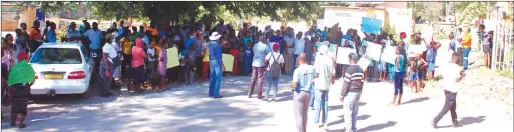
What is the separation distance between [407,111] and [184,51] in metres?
5.78

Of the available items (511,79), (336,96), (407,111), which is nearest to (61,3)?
(336,96)

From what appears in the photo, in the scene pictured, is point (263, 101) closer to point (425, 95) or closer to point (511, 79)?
point (425, 95)

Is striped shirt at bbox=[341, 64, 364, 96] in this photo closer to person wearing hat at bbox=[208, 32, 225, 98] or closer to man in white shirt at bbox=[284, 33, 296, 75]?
person wearing hat at bbox=[208, 32, 225, 98]

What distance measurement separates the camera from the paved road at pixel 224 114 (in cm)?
946

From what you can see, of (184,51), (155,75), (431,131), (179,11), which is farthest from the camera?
(179,11)

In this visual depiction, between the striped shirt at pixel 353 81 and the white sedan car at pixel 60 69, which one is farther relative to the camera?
the white sedan car at pixel 60 69

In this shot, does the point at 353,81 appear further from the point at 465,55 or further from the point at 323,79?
the point at 465,55

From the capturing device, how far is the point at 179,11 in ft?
57.0

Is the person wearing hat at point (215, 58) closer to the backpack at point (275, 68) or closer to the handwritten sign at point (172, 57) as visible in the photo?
the backpack at point (275, 68)

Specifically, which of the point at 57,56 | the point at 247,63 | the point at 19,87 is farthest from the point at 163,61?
the point at 19,87

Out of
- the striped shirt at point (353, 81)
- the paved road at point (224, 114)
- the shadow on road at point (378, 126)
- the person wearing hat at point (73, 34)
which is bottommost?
the shadow on road at point (378, 126)

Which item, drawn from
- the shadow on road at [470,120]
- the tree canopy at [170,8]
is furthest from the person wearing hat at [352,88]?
the tree canopy at [170,8]

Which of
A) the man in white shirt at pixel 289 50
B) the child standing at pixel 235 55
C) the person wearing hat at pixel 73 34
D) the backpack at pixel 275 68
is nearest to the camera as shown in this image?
the backpack at pixel 275 68

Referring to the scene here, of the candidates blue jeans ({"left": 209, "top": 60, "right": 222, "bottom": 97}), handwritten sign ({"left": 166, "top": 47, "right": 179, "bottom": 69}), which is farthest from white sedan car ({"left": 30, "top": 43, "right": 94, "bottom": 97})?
blue jeans ({"left": 209, "top": 60, "right": 222, "bottom": 97})
